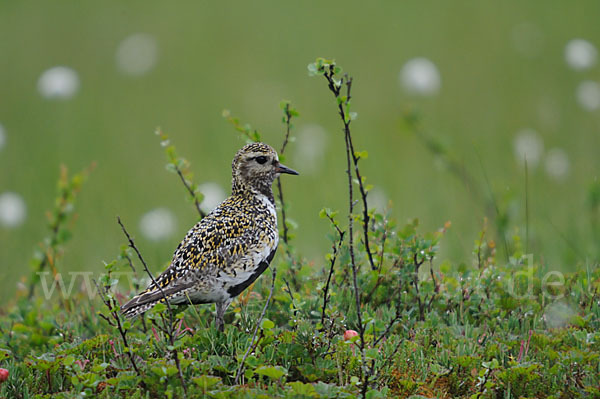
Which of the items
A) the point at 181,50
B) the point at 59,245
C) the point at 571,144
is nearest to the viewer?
the point at 59,245

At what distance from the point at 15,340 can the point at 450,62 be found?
12.3 meters

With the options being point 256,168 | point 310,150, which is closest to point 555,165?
point 310,150

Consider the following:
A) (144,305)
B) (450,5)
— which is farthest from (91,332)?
(450,5)

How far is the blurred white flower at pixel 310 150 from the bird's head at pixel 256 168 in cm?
528

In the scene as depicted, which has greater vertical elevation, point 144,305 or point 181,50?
point 181,50

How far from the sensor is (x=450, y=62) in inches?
639

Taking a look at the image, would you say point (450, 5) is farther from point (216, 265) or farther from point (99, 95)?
point (216, 265)

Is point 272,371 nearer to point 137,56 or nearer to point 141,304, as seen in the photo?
point 141,304

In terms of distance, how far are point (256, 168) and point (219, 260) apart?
1.02 metres

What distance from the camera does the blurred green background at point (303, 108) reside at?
10734mm

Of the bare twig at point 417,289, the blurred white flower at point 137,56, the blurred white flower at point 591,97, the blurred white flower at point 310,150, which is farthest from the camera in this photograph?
the blurred white flower at point 137,56

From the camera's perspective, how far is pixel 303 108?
1484 centimetres

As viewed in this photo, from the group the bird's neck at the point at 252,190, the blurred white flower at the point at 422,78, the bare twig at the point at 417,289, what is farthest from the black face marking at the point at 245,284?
the blurred white flower at the point at 422,78

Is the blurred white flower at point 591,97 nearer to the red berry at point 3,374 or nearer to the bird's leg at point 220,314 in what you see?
the bird's leg at point 220,314
